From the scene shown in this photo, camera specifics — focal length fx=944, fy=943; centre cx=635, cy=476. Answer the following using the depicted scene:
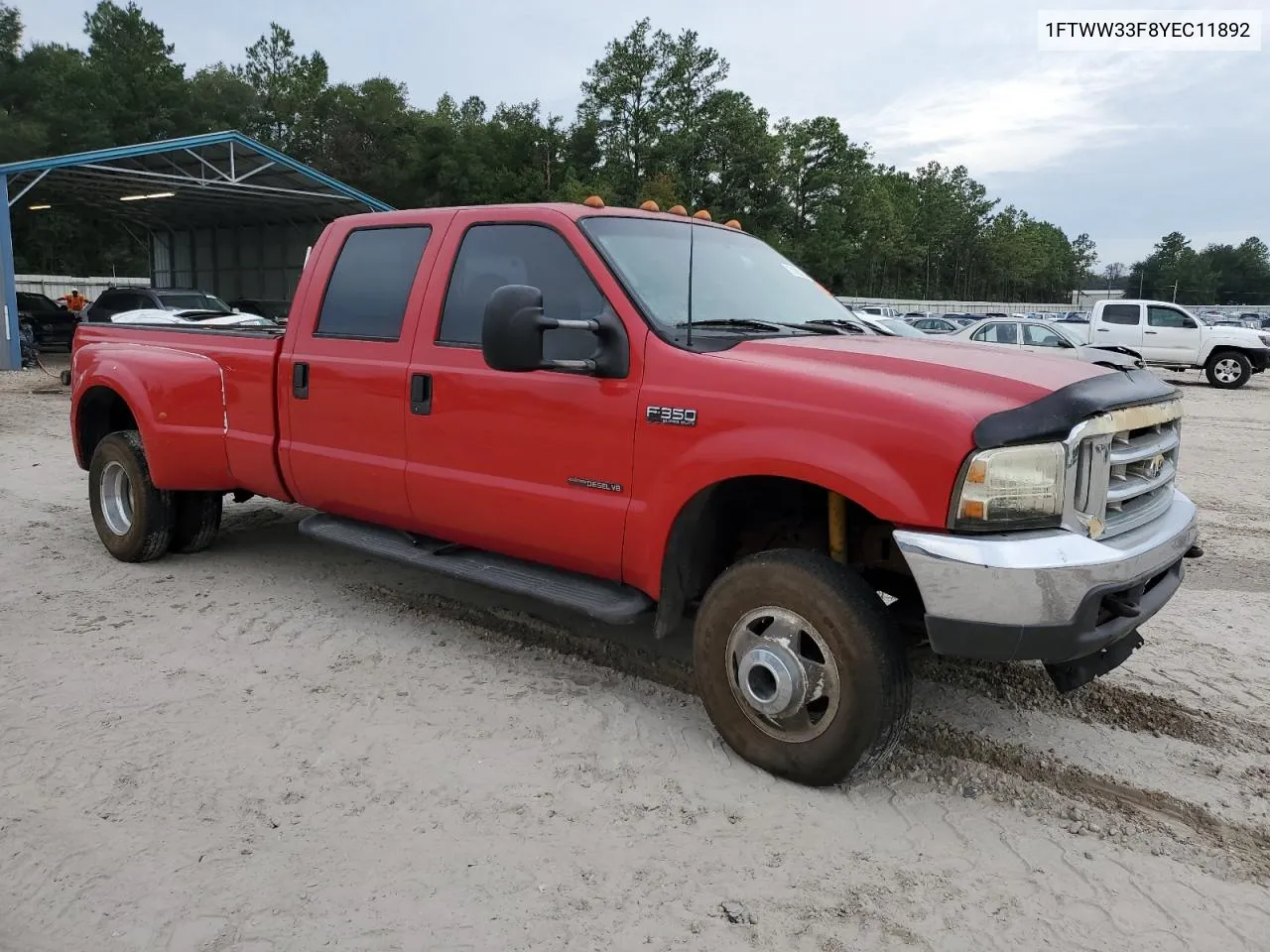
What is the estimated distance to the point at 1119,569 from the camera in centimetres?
291

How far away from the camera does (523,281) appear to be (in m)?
4.09

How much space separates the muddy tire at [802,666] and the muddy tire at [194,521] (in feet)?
12.6

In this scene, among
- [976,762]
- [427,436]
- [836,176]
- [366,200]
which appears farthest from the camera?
[836,176]

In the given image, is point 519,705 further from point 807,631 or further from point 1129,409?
point 1129,409

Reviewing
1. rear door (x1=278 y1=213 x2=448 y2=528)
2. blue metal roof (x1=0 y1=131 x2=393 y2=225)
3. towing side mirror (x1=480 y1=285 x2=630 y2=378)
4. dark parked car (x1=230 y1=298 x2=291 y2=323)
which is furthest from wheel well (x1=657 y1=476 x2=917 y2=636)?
dark parked car (x1=230 y1=298 x2=291 y2=323)

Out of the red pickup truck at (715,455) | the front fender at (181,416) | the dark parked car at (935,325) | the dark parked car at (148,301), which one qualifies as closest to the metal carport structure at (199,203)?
the dark parked car at (148,301)

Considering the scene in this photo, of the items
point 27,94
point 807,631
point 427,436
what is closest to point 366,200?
point 427,436

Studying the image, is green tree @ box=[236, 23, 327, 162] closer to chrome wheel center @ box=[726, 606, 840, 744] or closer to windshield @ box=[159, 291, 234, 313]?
windshield @ box=[159, 291, 234, 313]

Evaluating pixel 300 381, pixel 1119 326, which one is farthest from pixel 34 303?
pixel 1119 326

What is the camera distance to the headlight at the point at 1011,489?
2832 millimetres

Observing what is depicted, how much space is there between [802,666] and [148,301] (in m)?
19.2

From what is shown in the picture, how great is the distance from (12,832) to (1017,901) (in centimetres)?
306

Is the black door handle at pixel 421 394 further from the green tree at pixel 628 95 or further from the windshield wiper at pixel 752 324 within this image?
the green tree at pixel 628 95

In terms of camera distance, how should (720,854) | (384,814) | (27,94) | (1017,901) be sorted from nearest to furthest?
(1017,901), (720,854), (384,814), (27,94)
